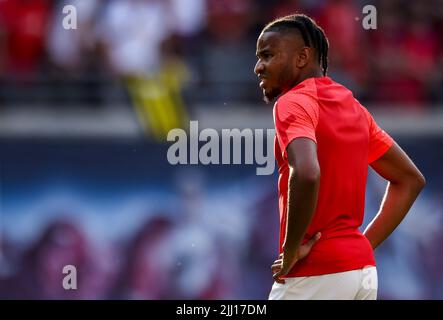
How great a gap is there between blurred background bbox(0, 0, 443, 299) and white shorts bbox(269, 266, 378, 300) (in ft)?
15.3

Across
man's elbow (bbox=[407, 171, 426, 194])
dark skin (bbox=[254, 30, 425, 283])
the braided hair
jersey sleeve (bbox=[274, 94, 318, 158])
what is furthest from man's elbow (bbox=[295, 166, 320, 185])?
man's elbow (bbox=[407, 171, 426, 194])

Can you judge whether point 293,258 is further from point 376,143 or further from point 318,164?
point 376,143

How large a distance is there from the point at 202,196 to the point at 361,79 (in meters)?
1.66

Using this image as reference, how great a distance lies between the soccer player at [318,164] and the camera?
3.28 m

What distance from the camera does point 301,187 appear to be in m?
3.18

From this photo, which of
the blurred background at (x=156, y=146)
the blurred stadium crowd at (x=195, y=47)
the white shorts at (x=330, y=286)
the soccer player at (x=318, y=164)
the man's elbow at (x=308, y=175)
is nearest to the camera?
the man's elbow at (x=308, y=175)

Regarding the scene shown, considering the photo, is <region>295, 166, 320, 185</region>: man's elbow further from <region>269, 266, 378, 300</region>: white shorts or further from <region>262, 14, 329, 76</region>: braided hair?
<region>262, 14, 329, 76</region>: braided hair

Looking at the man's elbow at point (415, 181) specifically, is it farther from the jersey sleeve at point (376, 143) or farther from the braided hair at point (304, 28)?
the braided hair at point (304, 28)

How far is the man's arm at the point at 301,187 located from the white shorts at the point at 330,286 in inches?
7.7

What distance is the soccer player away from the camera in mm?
3283

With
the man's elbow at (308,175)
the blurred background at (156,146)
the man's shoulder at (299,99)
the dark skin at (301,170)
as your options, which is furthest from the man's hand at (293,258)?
the blurred background at (156,146)

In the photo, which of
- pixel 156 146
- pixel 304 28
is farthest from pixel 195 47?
pixel 304 28
